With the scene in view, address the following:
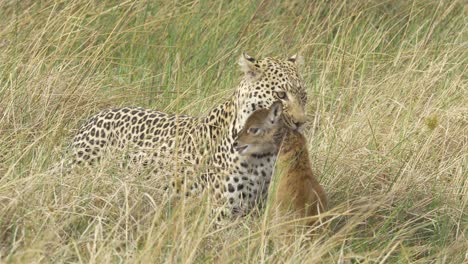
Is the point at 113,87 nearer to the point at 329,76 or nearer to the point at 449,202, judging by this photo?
the point at 329,76

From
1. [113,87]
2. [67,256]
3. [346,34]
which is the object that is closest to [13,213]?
[67,256]

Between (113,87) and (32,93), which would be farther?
(113,87)

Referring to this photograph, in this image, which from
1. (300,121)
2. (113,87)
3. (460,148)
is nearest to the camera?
(300,121)

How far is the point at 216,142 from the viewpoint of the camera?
6.49 m

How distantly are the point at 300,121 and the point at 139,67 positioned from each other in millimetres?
2106

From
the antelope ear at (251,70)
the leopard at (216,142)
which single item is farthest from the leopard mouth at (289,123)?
the antelope ear at (251,70)

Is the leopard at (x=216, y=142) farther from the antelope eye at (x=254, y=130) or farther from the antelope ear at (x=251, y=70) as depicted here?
the antelope eye at (x=254, y=130)

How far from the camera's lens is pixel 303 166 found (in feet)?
19.0

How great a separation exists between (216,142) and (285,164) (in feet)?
2.56

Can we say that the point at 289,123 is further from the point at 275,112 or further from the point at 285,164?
the point at 285,164

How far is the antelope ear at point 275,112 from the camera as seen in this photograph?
6051mm

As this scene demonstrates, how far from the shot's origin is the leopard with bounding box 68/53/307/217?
20.5ft

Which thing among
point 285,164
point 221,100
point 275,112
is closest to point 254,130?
point 275,112

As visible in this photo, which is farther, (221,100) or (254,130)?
(221,100)
